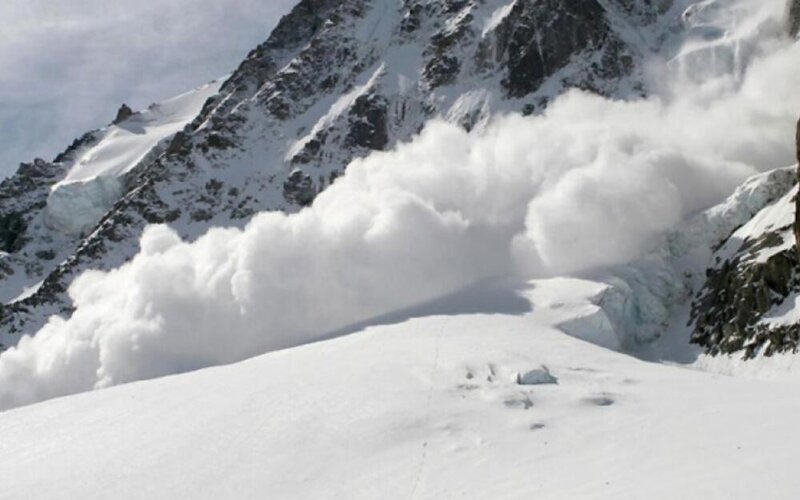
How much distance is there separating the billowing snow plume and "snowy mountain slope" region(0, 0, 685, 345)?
6410 mm

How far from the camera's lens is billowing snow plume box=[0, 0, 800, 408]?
3150 inches

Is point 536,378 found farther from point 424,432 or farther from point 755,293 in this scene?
point 755,293

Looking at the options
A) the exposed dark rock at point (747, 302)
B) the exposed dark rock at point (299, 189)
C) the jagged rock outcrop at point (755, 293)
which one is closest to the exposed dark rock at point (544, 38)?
the exposed dark rock at point (299, 189)

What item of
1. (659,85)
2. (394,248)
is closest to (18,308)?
(394,248)

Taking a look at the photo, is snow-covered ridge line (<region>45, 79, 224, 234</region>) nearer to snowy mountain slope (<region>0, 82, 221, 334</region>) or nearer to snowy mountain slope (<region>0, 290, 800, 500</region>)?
snowy mountain slope (<region>0, 82, 221, 334</region>)

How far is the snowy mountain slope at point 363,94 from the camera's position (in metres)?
112

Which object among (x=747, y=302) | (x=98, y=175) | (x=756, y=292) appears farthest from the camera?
(x=98, y=175)

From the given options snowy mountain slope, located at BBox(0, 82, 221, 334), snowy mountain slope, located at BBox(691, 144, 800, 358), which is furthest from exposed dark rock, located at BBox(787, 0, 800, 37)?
snowy mountain slope, located at BBox(0, 82, 221, 334)

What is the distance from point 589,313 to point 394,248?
30.6 metres

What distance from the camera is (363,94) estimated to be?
124 metres

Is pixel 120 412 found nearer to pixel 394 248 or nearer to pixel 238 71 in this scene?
pixel 394 248

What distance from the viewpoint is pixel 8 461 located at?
120 ft

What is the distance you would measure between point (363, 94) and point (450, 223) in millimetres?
40365

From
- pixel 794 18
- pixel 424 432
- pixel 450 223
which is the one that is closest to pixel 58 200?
pixel 450 223
